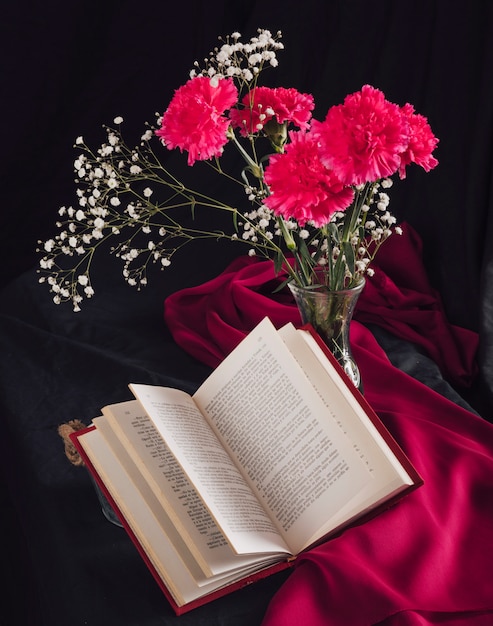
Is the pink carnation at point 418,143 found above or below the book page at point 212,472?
above

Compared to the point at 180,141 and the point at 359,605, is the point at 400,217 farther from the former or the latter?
the point at 359,605

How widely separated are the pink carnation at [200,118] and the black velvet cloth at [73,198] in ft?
1.67

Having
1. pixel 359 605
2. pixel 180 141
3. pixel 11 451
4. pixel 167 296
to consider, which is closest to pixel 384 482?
pixel 359 605

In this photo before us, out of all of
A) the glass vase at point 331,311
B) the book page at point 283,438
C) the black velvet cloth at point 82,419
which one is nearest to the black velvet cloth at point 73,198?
the black velvet cloth at point 82,419

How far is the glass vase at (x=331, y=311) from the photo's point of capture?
1.06 m

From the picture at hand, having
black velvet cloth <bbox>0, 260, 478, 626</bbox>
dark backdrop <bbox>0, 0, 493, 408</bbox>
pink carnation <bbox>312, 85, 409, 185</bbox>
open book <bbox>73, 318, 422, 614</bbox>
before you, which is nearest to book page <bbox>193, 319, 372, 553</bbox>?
open book <bbox>73, 318, 422, 614</bbox>

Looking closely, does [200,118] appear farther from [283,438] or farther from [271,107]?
[283,438]

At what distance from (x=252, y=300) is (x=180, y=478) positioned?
2.39 ft

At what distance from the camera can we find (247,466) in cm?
99

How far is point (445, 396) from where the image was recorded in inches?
54.8

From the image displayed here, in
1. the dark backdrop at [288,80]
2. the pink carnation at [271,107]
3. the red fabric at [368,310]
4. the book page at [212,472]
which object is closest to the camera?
the book page at [212,472]

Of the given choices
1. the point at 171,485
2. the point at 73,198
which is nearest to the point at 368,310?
the point at 171,485

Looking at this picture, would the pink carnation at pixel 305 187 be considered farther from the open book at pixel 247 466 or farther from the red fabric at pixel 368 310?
the red fabric at pixel 368 310

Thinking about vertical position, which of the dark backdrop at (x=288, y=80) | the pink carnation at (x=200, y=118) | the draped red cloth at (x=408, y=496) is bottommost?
the draped red cloth at (x=408, y=496)
